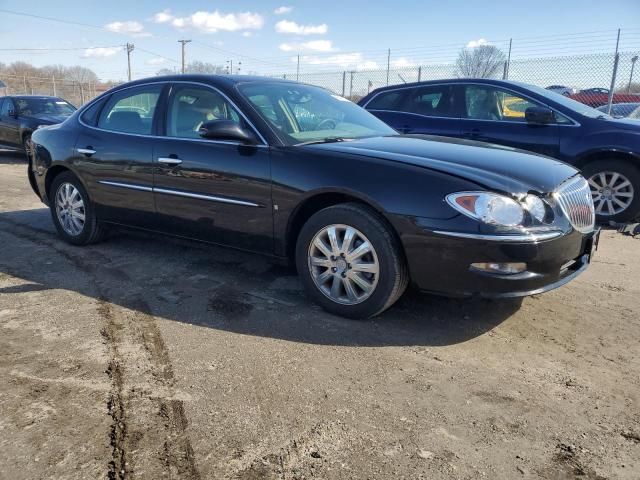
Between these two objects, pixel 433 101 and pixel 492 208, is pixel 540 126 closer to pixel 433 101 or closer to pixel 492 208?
pixel 433 101

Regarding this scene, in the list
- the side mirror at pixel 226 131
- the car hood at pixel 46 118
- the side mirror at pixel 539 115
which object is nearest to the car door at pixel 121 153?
the side mirror at pixel 226 131

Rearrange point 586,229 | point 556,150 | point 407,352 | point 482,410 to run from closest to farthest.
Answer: point 482,410 → point 407,352 → point 586,229 → point 556,150

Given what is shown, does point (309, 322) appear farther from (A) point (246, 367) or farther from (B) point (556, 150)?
(B) point (556, 150)

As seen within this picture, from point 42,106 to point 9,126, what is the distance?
89 centimetres

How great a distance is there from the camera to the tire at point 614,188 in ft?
19.7

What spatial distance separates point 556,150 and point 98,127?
16.5ft

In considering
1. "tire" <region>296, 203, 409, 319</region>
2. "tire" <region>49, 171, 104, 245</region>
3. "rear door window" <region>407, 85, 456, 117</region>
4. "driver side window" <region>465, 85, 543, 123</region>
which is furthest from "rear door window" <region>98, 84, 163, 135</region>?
"driver side window" <region>465, 85, 543, 123</region>

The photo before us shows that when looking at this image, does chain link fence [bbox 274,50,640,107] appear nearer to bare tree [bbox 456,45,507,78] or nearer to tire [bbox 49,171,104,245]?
bare tree [bbox 456,45,507,78]

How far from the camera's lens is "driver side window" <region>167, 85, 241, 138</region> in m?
4.11

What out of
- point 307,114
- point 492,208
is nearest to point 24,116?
point 307,114

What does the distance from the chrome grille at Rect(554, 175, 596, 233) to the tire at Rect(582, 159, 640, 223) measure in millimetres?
2818

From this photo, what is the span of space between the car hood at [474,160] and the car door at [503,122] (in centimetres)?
268

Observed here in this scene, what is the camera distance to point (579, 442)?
7.48 ft

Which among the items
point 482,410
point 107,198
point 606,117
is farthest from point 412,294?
point 606,117
